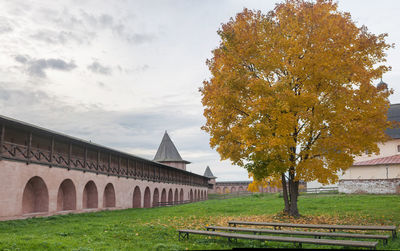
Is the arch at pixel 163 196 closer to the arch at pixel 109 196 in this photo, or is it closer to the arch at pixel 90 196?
the arch at pixel 109 196

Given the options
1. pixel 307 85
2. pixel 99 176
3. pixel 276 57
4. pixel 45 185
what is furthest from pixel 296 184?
pixel 99 176

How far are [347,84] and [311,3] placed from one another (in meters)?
3.96

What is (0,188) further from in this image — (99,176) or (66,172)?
(99,176)

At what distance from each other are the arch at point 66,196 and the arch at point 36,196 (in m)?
2.73

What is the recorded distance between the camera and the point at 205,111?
16.7 m

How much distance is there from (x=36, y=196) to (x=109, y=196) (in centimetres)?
915

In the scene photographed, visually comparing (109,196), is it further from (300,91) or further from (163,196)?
(300,91)

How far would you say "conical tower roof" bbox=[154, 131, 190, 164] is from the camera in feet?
206

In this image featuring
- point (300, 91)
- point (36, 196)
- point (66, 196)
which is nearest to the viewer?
point (300, 91)

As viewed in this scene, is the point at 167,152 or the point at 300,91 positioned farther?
the point at 167,152

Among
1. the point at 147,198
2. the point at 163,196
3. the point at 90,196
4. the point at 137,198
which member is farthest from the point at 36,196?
the point at 163,196

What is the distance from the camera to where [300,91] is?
15.3 m

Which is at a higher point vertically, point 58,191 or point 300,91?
point 300,91

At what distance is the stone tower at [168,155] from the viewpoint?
62.7 m
